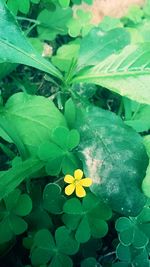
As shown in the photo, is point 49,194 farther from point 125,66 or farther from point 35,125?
point 125,66

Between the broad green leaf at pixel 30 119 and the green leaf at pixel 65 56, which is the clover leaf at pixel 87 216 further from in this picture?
the green leaf at pixel 65 56

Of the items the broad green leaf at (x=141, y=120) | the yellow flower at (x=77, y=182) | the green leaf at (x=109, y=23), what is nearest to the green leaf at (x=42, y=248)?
the yellow flower at (x=77, y=182)

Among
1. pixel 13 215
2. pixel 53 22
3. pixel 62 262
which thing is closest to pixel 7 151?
pixel 13 215

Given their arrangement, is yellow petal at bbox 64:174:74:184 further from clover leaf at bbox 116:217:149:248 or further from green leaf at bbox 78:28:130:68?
→ green leaf at bbox 78:28:130:68

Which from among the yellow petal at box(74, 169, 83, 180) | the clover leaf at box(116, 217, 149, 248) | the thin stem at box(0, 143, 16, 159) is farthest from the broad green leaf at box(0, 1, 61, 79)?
the clover leaf at box(116, 217, 149, 248)

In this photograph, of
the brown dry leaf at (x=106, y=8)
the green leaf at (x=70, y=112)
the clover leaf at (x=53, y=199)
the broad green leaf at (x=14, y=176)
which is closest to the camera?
the broad green leaf at (x=14, y=176)

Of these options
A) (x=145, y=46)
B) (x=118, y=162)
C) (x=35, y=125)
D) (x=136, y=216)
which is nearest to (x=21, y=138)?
(x=35, y=125)

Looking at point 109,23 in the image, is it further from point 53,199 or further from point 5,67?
point 53,199
